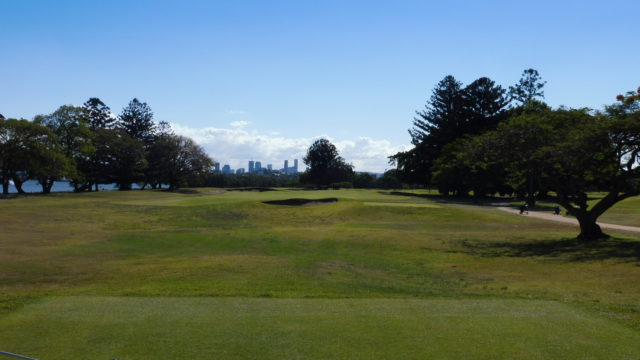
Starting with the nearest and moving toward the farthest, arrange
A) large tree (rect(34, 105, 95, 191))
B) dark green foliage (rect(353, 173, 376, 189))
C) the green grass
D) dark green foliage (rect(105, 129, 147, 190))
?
the green grass
large tree (rect(34, 105, 95, 191))
dark green foliage (rect(105, 129, 147, 190))
dark green foliage (rect(353, 173, 376, 189))

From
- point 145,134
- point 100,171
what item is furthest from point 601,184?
point 145,134

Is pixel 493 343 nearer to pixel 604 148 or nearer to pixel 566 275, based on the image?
pixel 566 275

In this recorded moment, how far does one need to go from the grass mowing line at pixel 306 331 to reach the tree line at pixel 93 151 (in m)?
53.2

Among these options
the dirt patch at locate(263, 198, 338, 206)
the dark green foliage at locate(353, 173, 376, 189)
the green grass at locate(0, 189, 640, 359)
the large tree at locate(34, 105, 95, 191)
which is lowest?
the green grass at locate(0, 189, 640, 359)

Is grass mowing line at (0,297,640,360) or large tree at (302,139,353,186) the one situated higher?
large tree at (302,139,353,186)

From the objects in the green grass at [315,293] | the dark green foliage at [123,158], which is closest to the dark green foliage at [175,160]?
the dark green foliage at [123,158]

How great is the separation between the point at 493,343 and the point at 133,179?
81.9 metres

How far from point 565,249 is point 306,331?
1709cm

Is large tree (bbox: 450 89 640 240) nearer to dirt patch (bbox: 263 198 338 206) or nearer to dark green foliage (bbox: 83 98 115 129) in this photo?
dirt patch (bbox: 263 198 338 206)

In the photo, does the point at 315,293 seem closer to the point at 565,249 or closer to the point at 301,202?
the point at 565,249

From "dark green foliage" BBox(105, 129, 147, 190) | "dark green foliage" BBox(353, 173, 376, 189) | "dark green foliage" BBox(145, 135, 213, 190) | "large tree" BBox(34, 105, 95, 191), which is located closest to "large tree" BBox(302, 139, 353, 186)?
"dark green foliage" BBox(353, 173, 376, 189)

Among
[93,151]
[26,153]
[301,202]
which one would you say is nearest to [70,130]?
[93,151]

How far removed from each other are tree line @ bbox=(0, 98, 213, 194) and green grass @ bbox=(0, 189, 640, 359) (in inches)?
1180

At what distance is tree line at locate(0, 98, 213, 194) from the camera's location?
53.9m
